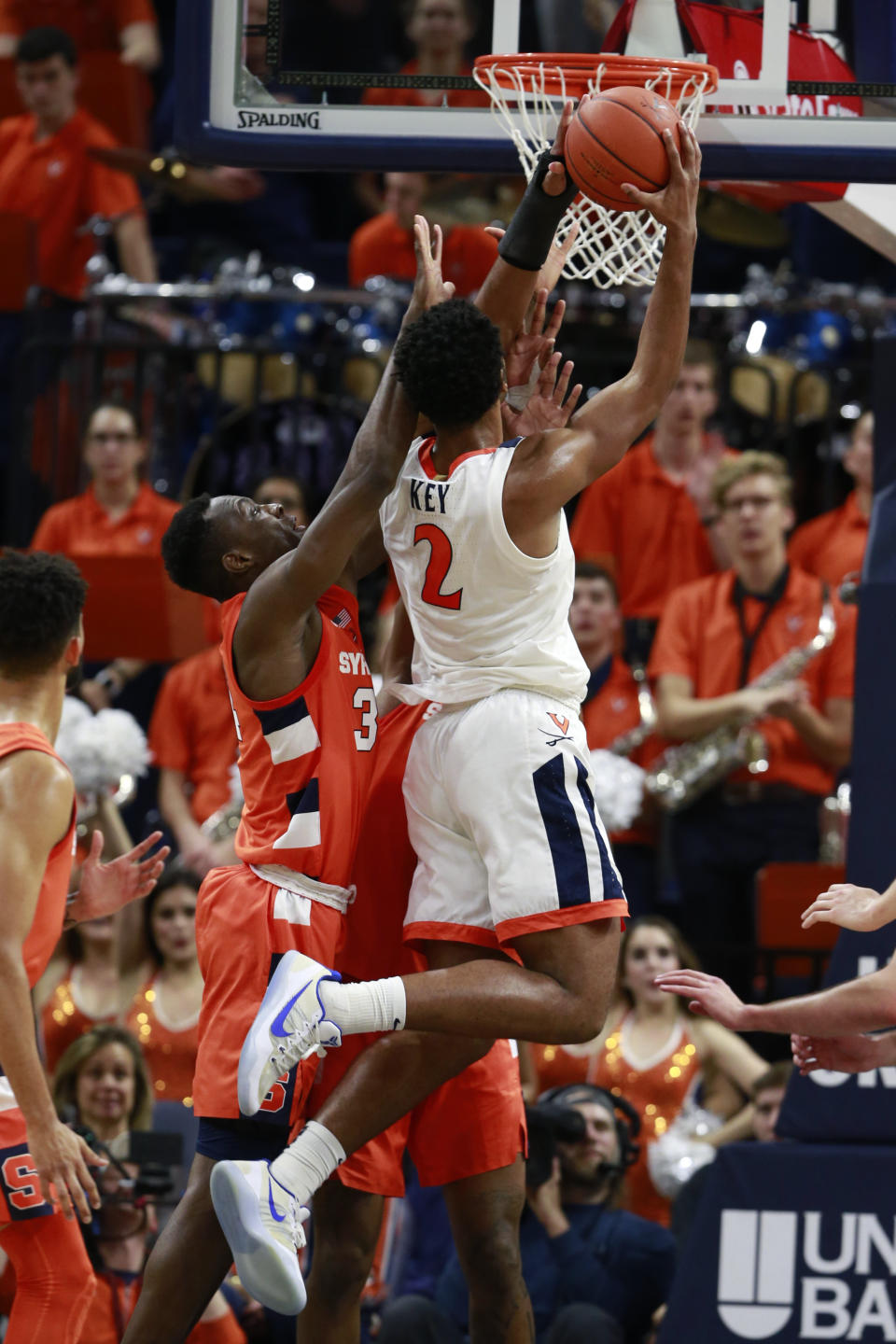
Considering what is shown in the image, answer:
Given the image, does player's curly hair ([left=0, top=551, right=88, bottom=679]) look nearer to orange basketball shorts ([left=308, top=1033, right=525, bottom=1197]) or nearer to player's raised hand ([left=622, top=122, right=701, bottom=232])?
orange basketball shorts ([left=308, top=1033, right=525, bottom=1197])

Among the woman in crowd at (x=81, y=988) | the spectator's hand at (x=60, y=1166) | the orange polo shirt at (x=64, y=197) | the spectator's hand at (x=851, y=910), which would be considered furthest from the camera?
the orange polo shirt at (x=64, y=197)

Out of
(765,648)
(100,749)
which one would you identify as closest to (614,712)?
(765,648)

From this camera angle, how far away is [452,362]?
4.88m

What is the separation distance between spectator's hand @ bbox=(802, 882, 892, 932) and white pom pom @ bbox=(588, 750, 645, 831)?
2895 millimetres

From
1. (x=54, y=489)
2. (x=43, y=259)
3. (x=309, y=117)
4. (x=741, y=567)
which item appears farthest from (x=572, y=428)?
(x=43, y=259)

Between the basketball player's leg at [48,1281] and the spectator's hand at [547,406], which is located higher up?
the spectator's hand at [547,406]

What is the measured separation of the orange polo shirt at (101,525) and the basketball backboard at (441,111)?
12.3 feet

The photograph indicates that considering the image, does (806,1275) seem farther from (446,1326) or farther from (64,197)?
(64,197)

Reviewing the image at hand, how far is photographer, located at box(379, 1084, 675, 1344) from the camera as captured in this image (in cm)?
636

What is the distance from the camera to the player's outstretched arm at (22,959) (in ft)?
15.4

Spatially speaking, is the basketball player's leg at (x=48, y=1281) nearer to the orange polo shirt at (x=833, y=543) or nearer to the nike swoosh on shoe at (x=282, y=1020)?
the nike swoosh on shoe at (x=282, y=1020)

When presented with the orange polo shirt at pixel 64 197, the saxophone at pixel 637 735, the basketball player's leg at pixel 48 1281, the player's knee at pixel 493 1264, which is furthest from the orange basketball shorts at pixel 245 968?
the orange polo shirt at pixel 64 197

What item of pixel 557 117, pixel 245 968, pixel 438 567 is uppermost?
pixel 557 117

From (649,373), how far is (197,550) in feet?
4.06
